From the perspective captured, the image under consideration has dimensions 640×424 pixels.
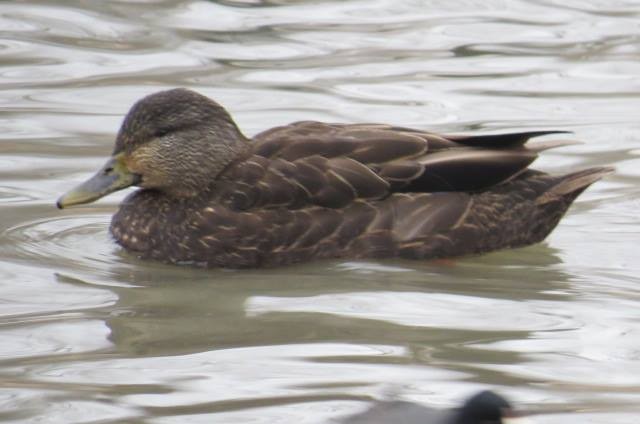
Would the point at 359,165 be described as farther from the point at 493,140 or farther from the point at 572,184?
the point at 572,184

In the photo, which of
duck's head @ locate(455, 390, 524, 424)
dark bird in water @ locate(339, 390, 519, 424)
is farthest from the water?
duck's head @ locate(455, 390, 524, 424)

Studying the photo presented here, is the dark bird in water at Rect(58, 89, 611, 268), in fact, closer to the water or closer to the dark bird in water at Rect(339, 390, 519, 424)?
the water

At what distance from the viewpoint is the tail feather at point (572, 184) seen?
29.9ft

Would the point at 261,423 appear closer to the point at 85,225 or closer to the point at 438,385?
the point at 438,385

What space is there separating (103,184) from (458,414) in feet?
13.4

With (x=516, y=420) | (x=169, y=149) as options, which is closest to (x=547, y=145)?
(x=169, y=149)

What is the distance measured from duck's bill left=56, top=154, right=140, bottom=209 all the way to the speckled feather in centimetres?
16

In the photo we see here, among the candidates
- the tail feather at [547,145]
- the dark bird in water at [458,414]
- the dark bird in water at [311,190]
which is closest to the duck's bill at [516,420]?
the dark bird in water at [458,414]

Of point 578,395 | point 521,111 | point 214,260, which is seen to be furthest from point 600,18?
point 578,395

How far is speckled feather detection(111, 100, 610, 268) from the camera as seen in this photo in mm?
8781

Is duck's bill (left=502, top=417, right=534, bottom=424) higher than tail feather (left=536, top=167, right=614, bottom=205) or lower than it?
lower

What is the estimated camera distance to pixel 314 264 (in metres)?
8.78

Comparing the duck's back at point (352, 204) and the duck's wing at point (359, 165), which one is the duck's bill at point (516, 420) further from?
the duck's wing at point (359, 165)

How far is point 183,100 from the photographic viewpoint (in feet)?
29.9
